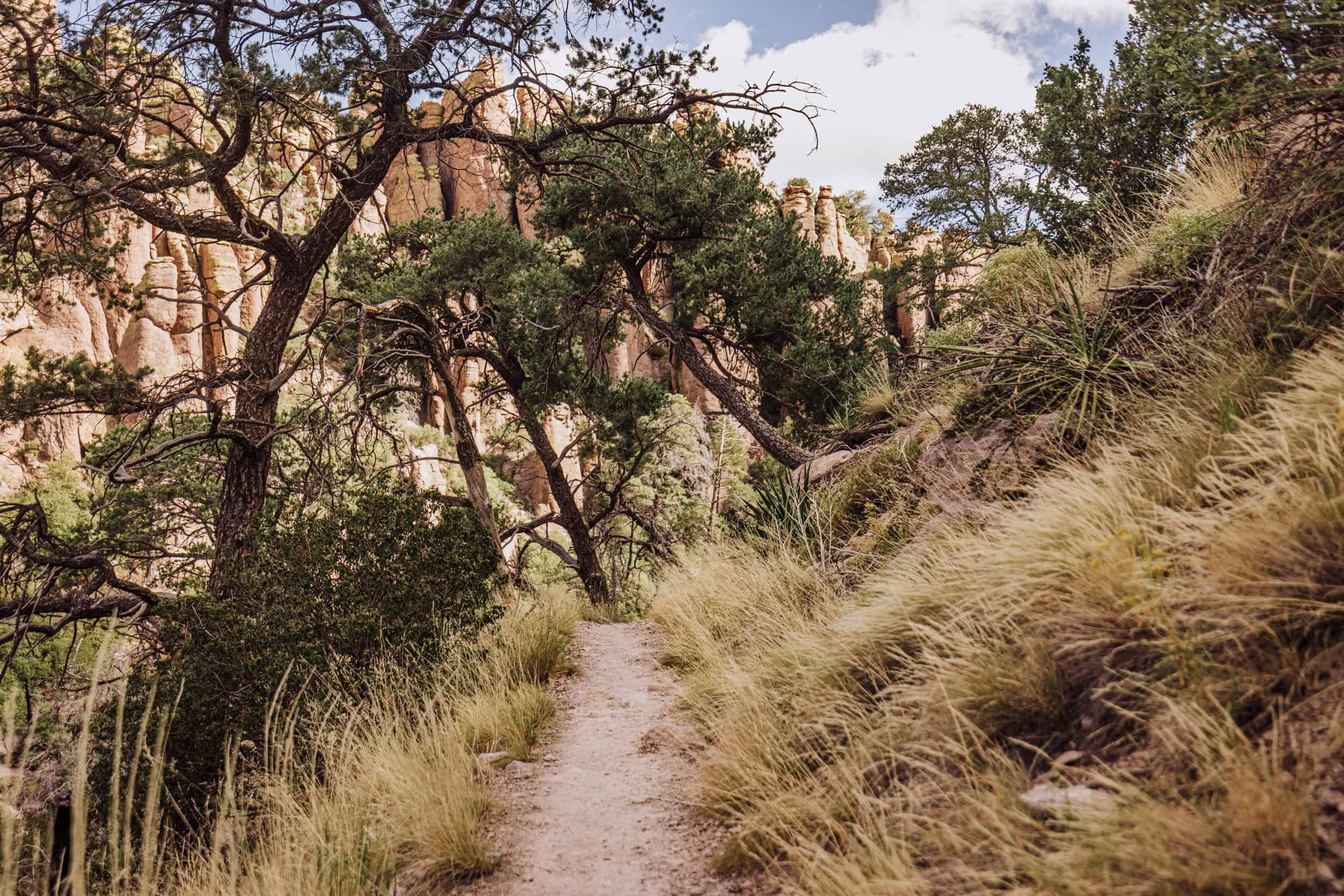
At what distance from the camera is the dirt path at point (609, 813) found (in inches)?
117

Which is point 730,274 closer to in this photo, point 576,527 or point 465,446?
point 465,446

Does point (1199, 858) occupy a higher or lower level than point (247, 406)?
lower

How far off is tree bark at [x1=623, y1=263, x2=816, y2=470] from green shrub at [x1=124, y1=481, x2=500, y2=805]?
5167 mm

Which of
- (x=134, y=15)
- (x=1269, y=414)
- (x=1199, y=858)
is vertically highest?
(x=134, y=15)

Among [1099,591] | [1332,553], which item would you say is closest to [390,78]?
[1099,591]

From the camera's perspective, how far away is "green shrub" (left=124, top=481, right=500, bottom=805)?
5426 millimetres

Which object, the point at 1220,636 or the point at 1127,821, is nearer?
the point at 1127,821

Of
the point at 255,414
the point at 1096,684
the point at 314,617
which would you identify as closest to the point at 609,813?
the point at 1096,684

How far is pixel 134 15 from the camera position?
244 inches

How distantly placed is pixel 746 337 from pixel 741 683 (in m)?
9.13

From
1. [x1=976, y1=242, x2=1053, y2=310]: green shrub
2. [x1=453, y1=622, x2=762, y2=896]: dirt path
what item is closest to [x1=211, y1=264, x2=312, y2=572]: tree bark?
[x1=453, y1=622, x2=762, y2=896]: dirt path

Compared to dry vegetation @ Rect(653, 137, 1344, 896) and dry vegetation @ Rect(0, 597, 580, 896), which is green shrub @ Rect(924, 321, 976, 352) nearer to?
dry vegetation @ Rect(653, 137, 1344, 896)

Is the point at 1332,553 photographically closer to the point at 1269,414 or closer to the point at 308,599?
the point at 1269,414

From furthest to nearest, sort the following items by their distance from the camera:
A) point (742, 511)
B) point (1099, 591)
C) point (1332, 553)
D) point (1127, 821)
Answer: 1. point (742, 511)
2. point (1099, 591)
3. point (1332, 553)
4. point (1127, 821)
